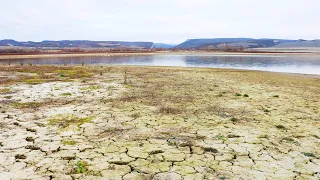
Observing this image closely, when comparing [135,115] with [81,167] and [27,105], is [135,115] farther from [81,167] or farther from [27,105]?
[27,105]

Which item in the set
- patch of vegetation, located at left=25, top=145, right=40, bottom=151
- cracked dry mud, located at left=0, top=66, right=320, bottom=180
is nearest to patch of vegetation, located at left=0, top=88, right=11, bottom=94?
cracked dry mud, located at left=0, top=66, right=320, bottom=180

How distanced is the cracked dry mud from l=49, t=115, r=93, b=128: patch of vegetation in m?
0.03

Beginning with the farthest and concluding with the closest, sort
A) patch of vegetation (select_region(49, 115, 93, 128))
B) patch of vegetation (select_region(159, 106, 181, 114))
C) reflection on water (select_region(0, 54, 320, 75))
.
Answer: reflection on water (select_region(0, 54, 320, 75)) → patch of vegetation (select_region(159, 106, 181, 114)) → patch of vegetation (select_region(49, 115, 93, 128))

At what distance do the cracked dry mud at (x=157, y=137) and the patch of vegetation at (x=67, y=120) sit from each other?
27 mm

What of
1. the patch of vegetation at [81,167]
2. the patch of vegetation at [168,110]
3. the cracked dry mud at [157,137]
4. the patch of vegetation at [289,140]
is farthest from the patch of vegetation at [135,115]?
the patch of vegetation at [289,140]

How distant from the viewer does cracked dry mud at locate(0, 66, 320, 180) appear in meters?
4.86

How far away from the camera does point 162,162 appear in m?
5.17

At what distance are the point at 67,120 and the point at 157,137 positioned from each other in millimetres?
2901

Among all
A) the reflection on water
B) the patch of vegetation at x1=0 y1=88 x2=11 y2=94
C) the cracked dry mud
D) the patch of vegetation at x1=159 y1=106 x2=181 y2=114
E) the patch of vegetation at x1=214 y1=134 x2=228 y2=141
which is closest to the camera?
the cracked dry mud

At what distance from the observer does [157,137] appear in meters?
6.57

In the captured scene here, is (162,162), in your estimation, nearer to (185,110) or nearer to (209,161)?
(209,161)

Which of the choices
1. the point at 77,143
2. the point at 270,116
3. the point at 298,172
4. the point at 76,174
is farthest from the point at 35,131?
the point at 270,116

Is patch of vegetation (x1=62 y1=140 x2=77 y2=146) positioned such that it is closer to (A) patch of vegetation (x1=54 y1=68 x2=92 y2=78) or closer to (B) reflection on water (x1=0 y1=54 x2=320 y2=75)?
(A) patch of vegetation (x1=54 y1=68 x2=92 y2=78)

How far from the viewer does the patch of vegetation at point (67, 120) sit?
7.53 meters
